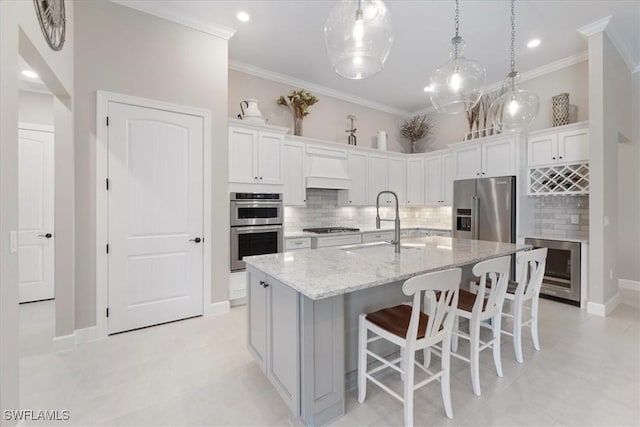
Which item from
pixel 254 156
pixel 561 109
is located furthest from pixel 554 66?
pixel 254 156

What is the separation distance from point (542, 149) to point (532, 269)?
251 cm

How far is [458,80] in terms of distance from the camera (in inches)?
87.4

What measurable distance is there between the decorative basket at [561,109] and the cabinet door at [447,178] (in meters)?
1.53

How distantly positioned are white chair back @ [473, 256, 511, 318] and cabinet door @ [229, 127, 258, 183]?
2876 millimetres

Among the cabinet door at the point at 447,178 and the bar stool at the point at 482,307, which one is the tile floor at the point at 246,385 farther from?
the cabinet door at the point at 447,178

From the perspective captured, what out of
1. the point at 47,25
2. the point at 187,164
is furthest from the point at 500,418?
the point at 47,25

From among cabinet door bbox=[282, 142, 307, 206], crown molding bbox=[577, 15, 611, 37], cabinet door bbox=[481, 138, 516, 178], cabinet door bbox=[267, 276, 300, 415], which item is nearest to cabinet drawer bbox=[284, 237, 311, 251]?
cabinet door bbox=[282, 142, 307, 206]

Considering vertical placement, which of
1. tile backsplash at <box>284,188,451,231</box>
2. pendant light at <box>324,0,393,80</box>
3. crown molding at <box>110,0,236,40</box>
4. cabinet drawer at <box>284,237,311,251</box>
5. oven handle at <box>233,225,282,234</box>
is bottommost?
cabinet drawer at <box>284,237,311,251</box>

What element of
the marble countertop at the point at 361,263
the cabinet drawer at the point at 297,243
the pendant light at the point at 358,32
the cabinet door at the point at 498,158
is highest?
the pendant light at the point at 358,32

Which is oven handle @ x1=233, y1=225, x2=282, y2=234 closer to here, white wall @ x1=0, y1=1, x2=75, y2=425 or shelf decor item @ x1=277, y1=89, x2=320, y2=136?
shelf decor item @ x1=277, y1=89, x2=320, y2=136

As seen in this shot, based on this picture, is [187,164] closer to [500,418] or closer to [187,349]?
[187,349]

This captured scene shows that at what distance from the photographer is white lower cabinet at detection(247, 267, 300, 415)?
1680 mm

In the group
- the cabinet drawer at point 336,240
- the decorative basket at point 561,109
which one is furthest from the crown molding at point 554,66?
the cabinet drawer at point 336,240

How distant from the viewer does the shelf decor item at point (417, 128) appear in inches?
237
